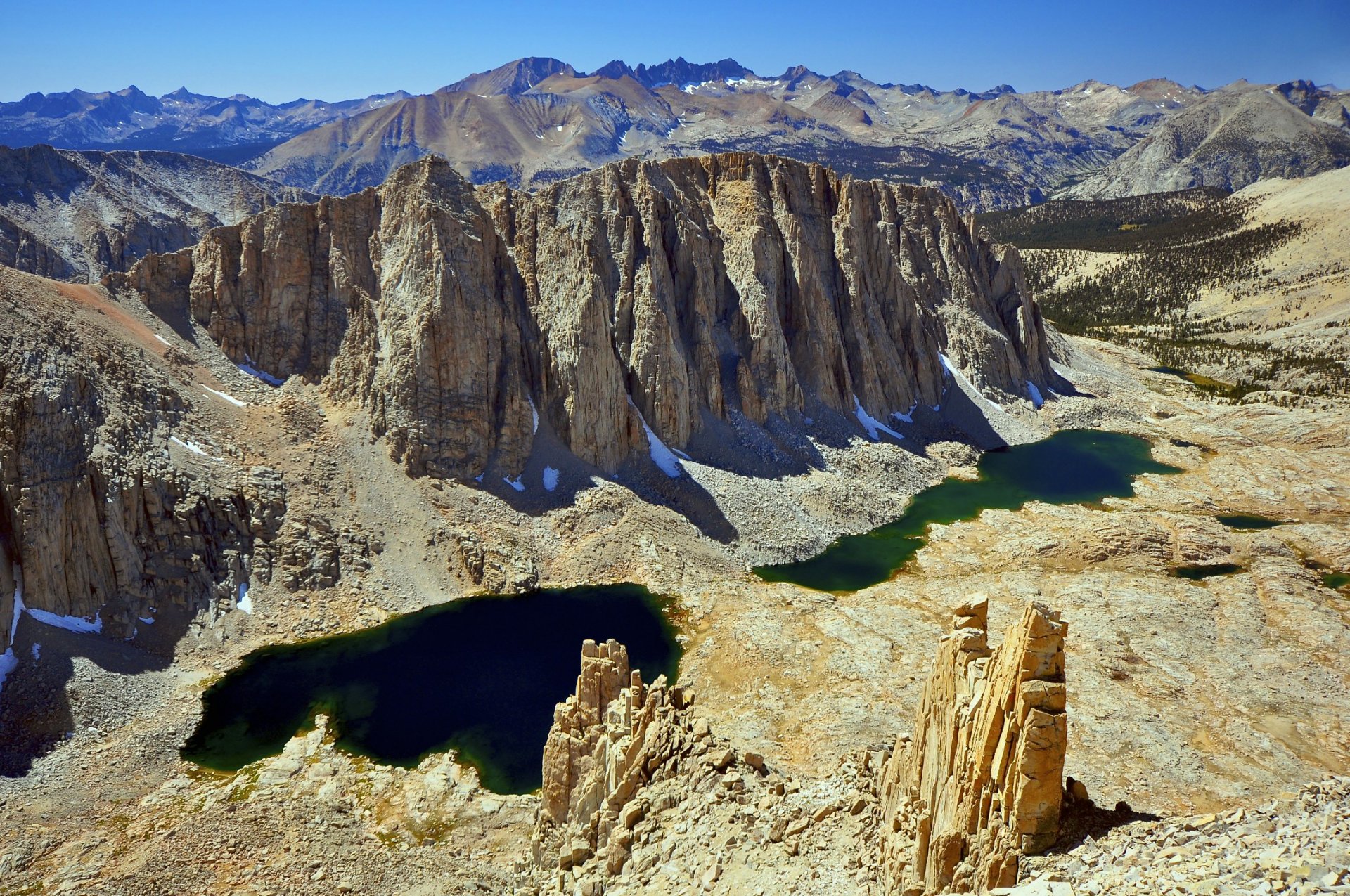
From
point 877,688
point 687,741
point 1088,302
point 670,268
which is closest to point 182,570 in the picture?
point 687,741

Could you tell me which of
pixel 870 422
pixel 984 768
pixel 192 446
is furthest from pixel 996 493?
pixel 192 446

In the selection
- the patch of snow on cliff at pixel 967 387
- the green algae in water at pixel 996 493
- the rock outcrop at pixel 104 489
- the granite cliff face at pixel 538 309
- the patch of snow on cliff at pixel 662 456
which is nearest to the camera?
the rock outcrop at pixel 104 489

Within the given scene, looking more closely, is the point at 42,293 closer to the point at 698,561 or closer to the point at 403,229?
the point at 403,229

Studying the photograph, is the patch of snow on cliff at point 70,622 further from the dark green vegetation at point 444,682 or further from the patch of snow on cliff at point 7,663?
the dark green vegetation at point 444,682

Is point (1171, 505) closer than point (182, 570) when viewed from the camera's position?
No

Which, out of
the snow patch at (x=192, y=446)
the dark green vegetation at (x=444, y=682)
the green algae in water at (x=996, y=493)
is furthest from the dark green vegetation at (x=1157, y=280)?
the snow patch at (x=192, y=446)

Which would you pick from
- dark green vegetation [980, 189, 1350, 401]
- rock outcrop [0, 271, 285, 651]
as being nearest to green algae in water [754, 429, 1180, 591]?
dark green vegetation [980, 189, 1350, 401]

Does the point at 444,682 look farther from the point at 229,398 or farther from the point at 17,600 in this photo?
the point at 229,398
